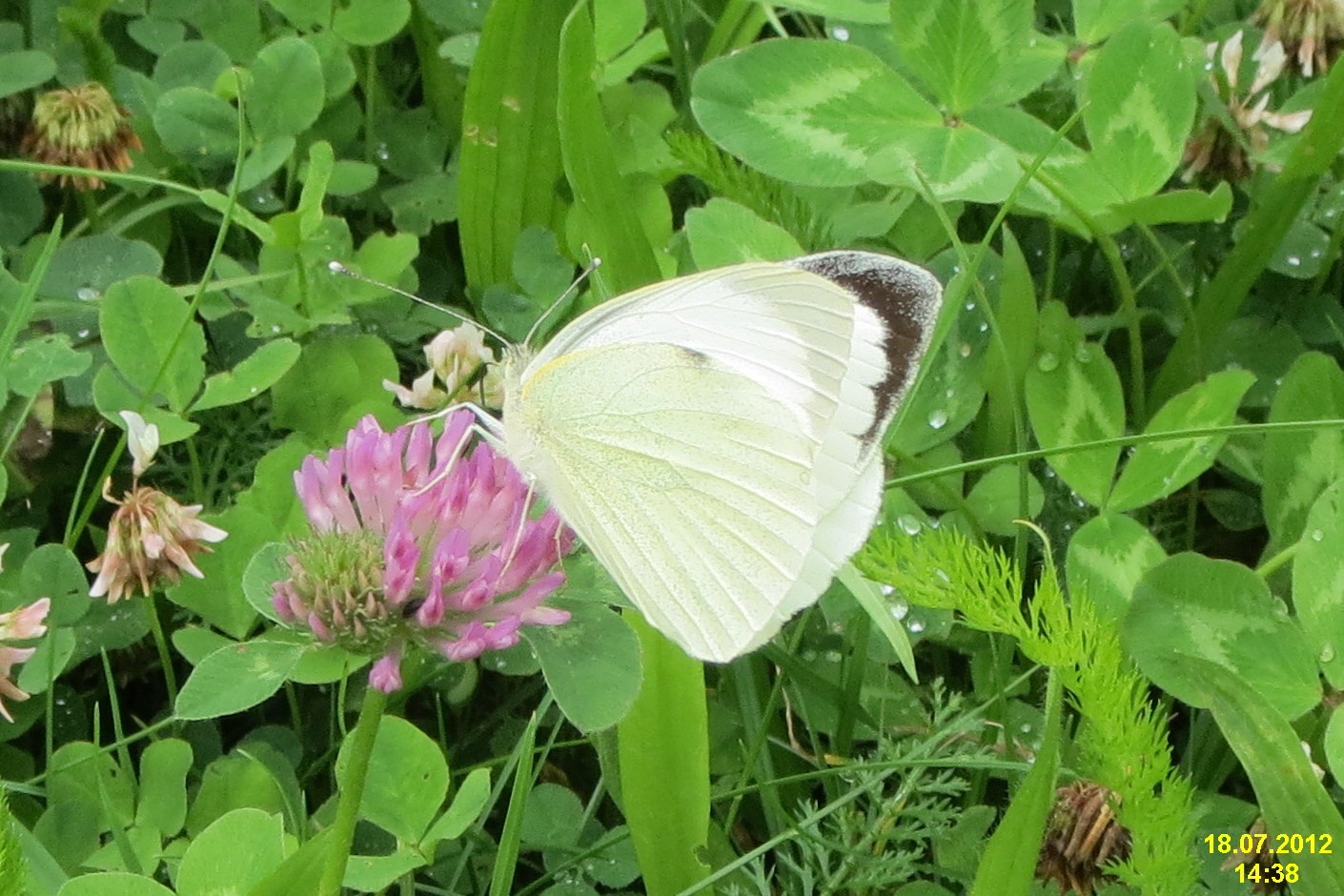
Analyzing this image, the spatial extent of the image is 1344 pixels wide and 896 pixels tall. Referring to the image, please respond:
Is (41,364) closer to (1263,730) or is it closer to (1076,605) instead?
(1076,605)

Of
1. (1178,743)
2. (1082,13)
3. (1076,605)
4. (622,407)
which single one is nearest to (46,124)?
(622,407)

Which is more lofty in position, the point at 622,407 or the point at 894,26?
the point at 894,26

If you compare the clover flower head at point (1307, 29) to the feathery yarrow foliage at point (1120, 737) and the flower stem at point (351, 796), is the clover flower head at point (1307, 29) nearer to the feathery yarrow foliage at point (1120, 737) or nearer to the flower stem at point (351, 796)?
the feathery yarrow foliage at point (1120, 737)

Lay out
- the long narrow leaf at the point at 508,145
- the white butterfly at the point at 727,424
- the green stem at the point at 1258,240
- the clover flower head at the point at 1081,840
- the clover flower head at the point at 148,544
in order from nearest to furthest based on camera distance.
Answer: the clover flower head at the point at 1081,840, the white butterfly at the point at 727,424, the clover flower head at the point at 148,544, the green stem at the point at 1258,240, the long narrow leaf at the point at 508,145

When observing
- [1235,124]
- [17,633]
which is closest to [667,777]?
[17,633]

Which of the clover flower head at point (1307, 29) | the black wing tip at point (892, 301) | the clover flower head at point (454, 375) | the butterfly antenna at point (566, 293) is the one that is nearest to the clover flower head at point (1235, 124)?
the clover flower head at point (1307, 29)

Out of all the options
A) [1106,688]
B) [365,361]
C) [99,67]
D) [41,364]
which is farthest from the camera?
[99,67]
